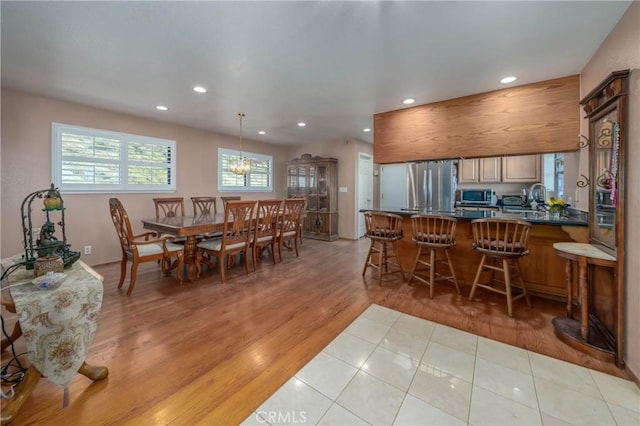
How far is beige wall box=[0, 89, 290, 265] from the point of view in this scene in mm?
3133

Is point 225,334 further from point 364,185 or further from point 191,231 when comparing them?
point 364,185

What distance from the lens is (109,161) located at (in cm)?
390

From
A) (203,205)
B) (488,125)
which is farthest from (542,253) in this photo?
(203,205)

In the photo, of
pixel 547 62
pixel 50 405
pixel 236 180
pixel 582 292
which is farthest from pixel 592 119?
pixel 236 180

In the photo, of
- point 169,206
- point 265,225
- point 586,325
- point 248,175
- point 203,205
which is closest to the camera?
point 586,325

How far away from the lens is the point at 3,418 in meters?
1.23

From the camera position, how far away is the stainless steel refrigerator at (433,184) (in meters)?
3.80

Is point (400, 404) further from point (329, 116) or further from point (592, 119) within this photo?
point (329, 116)

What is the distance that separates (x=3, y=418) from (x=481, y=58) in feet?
13.2

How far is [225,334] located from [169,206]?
10.4 ft

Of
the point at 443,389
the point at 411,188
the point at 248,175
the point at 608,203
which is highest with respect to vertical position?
the point at 248,175

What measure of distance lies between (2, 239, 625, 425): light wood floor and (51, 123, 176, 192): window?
140cm

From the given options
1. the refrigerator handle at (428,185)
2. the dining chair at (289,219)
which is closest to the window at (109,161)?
the dining chair at (289,219)

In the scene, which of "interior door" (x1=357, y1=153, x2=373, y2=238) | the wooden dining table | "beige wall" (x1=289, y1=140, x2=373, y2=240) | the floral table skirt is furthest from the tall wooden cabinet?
the floral table skirt
